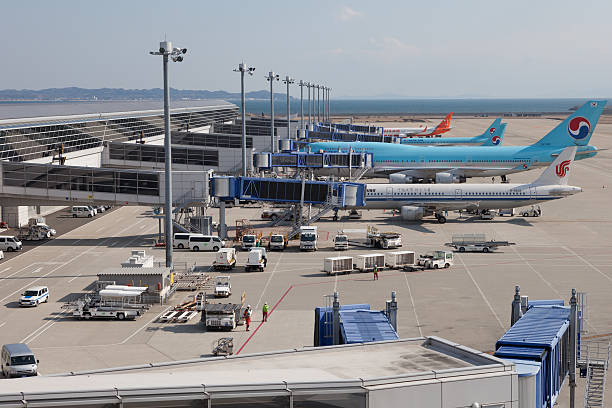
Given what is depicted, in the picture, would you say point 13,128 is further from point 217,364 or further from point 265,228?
point 217,364

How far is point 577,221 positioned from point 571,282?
2960cm

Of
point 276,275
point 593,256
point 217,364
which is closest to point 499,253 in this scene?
point 593,256

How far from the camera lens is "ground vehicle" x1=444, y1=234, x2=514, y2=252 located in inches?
2648

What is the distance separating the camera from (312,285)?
5491cm

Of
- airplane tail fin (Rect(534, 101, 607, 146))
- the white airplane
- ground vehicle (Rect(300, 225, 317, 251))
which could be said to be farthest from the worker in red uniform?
airplane tail fin (Rect(534, 101, 607, 146))

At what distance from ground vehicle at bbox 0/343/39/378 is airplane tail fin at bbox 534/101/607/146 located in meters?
86.2

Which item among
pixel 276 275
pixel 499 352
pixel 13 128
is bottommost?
pixel 276 275

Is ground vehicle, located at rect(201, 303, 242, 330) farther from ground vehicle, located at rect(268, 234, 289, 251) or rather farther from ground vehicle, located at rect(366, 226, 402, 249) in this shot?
ground vehicle, located at rect(366, 226, 402, 249)

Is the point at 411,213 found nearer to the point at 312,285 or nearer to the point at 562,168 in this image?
the point at 562,168

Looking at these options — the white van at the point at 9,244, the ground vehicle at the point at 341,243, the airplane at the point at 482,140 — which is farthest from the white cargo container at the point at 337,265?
the airplane at the point at 482,140

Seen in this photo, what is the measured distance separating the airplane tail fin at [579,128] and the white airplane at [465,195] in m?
28.6

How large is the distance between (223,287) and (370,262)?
13.5 m

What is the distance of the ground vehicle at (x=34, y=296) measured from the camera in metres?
49.0

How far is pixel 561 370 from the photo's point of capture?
29594mm
